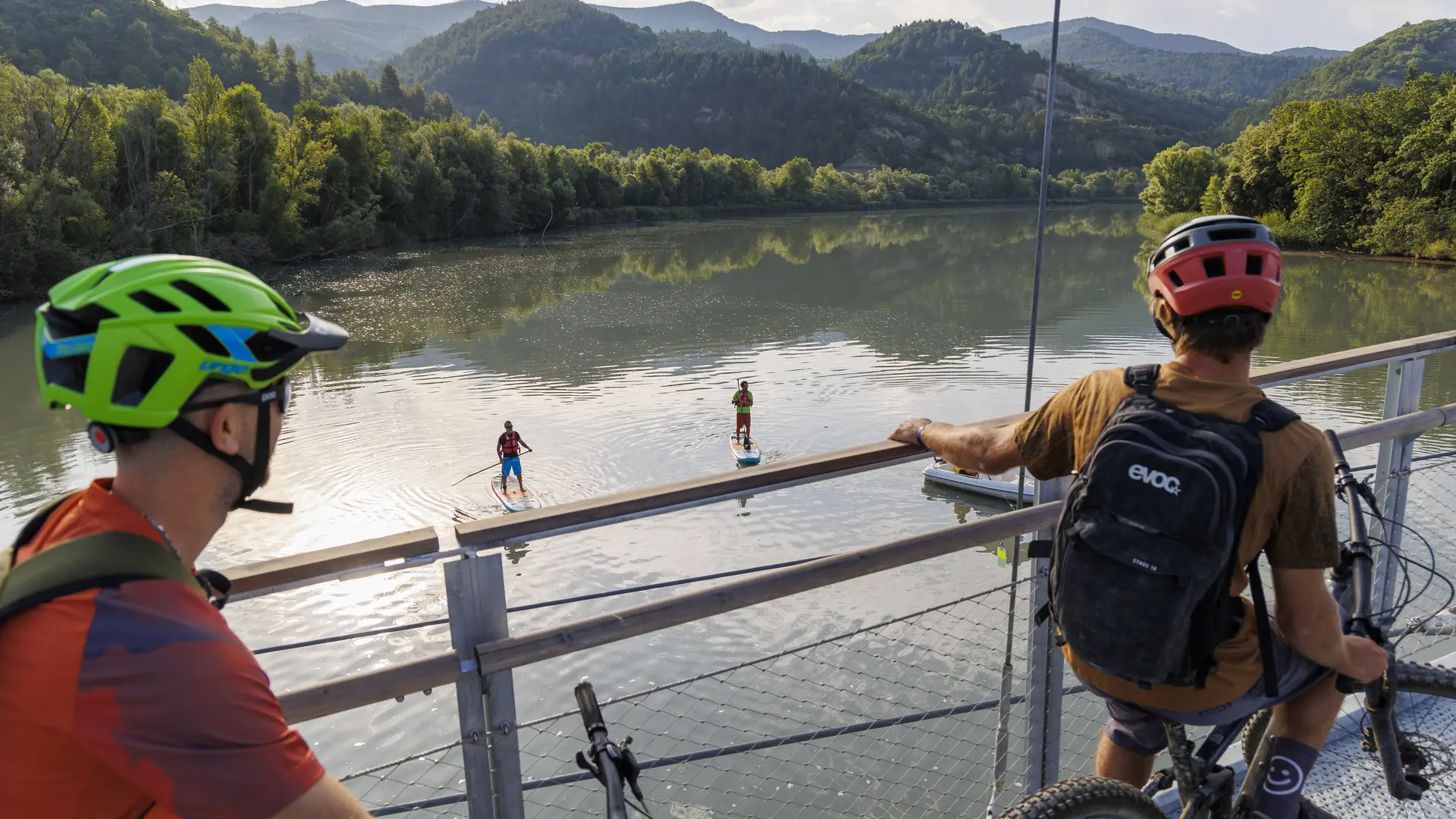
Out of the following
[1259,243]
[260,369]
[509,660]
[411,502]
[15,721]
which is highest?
[1259,243]

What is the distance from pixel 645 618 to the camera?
6.93ft

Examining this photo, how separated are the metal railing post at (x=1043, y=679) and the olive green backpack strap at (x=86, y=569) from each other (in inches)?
86.2

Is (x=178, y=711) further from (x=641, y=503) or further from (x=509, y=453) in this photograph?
(x=509, y=453)

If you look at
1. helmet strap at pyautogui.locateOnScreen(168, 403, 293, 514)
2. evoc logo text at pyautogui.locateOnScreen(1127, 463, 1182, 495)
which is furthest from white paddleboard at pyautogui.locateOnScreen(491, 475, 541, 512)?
helmet strap at pyautogui.locateOnScreen(168, 403, 293, 514)

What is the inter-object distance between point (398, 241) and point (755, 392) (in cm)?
4952

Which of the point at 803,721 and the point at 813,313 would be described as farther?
the point at 813,313

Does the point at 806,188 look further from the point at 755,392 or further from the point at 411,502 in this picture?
the point at 411,502

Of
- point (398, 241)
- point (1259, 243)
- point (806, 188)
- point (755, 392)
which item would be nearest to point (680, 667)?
point (1259, 243)

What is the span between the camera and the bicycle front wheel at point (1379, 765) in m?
2.96

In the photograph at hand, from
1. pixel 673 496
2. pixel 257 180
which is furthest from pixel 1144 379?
pixel 257 180

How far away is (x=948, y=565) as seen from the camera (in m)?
13.1

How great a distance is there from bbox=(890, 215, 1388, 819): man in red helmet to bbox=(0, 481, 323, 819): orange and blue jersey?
1486 millimetres

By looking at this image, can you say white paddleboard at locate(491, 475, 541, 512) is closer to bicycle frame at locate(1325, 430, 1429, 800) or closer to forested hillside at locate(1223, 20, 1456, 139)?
bicycle frame at locate(1325, 430, 1429, 800)

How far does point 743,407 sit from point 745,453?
0.93 m
